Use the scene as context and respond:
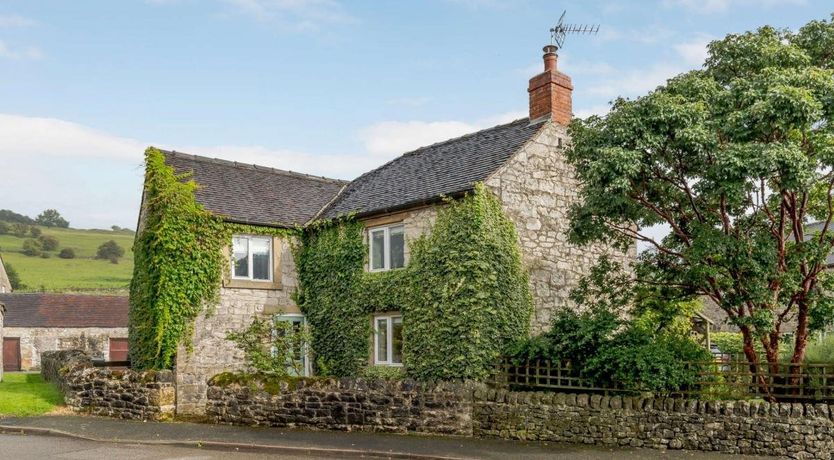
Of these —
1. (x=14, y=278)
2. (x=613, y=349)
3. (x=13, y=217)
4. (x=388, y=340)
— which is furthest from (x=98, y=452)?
(x=13, y=217)

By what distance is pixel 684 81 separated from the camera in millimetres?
14117

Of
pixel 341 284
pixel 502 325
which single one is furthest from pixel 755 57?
pixel 341 284

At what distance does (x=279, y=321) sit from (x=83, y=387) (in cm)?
537

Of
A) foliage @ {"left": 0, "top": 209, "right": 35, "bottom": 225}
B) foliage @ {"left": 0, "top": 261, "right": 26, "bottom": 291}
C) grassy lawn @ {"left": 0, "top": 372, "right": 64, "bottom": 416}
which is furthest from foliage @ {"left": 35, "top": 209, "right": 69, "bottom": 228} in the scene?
grassy lawn @ {"left": 0, "top": 372, "right": 64, "bottom": 416}

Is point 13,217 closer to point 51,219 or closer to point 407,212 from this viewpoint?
point 51,219

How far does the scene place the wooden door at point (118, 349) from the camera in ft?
146

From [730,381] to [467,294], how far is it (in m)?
5.67

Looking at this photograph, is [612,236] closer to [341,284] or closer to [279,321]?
[341,284]

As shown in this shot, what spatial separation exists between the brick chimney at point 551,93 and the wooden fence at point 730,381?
7.08m

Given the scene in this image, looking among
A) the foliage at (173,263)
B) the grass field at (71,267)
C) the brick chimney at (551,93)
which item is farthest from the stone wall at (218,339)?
the grass field at (71,267)

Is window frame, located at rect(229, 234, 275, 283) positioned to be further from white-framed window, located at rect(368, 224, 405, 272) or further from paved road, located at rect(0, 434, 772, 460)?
paved road, located at rect(0, 434, 772, 460)

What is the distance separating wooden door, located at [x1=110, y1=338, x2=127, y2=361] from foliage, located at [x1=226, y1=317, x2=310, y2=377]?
28.5m

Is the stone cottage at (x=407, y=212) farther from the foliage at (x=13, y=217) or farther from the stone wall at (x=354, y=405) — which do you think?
the foliage at (x=13, y=217)

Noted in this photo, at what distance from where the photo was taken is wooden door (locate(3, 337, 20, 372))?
43.2 metres
